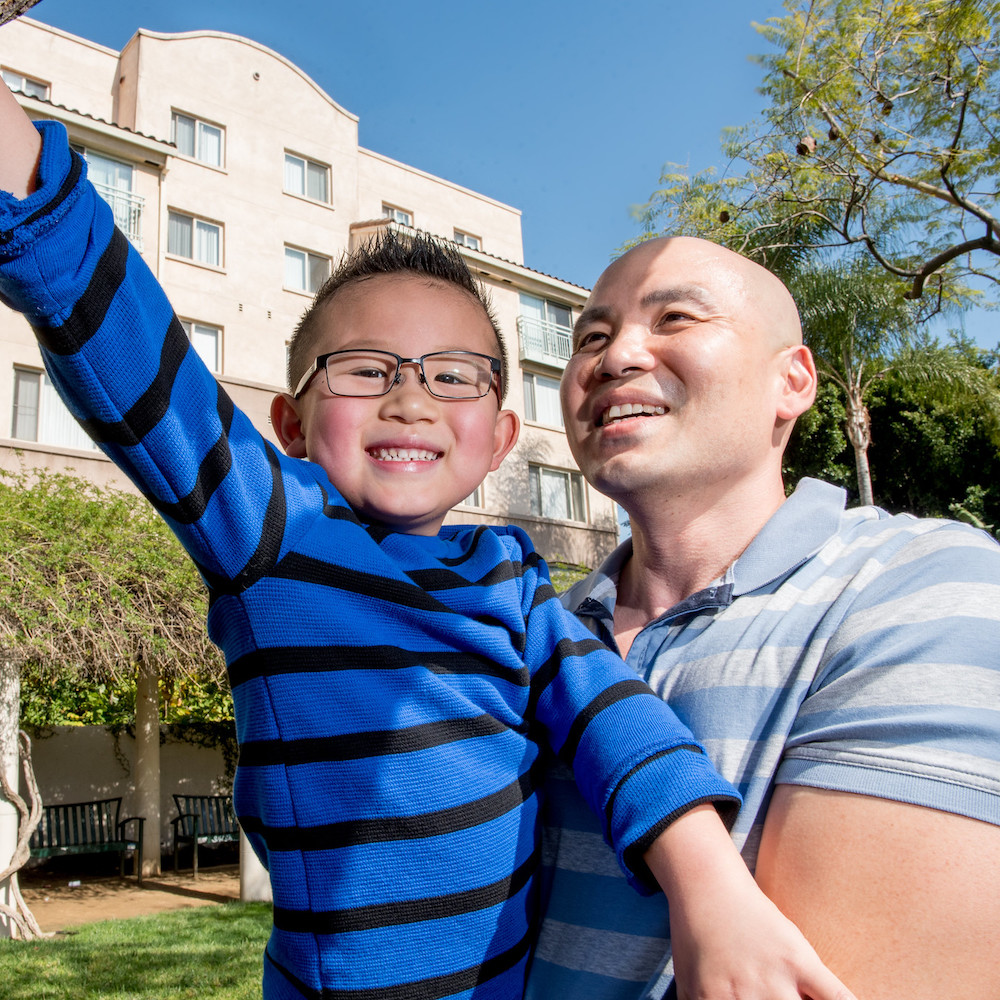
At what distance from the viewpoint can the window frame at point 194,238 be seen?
18578 mm

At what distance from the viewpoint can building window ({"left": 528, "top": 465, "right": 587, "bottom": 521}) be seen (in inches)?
880

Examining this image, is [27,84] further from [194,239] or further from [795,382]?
[795,382]

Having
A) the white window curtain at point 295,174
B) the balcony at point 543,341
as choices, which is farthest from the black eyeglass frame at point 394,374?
the balcony at point 543,341

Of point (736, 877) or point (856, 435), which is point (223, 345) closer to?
point (856, 435)

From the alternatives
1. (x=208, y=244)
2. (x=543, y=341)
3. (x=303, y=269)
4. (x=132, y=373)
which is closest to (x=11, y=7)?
(x=132, y=373)

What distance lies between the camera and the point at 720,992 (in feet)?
3.64

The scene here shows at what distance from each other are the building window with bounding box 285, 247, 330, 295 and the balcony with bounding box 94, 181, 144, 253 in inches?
137

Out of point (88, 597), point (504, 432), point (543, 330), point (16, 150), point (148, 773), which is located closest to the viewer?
point (16, 150)

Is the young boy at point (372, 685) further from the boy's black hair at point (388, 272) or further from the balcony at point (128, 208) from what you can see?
the balcony at point (128, 208)

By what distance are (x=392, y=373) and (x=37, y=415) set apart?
15650mm

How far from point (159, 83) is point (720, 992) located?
22420 mm

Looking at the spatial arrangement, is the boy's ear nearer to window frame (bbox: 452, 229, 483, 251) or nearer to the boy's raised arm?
the boy's raised arm

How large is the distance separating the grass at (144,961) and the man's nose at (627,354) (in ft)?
21.2

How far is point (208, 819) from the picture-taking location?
49.8 ft
